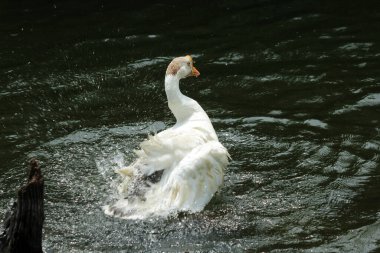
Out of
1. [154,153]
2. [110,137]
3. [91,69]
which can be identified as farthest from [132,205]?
[91,69]

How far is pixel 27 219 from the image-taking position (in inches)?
206

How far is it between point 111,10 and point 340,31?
4.63 metres

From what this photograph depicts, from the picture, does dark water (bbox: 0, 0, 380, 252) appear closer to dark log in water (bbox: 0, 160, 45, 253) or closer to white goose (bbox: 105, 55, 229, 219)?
white goose (bbox: 105, 55, 229, 219)

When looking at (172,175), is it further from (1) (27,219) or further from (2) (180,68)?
(1) (27,219)

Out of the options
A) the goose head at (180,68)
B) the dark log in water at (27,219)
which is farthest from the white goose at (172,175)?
the dark log in water at (27,219)

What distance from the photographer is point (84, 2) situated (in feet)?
47.2

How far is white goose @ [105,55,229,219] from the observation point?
678cm

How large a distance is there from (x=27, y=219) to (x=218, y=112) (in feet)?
14.3

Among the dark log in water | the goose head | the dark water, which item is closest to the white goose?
the dark water

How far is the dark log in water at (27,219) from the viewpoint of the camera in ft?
16.8

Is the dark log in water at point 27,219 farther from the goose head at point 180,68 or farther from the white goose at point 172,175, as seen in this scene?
the goose head at point 180,68

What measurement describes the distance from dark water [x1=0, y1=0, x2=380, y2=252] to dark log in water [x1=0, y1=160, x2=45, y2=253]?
0.95 m

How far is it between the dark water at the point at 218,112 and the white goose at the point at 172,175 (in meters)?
0.15

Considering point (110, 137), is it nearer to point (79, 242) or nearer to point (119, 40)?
point (79, 242)
